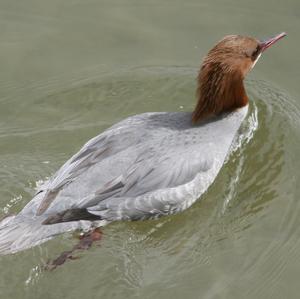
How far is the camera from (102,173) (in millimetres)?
5711

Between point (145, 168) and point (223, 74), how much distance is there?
1177 mm

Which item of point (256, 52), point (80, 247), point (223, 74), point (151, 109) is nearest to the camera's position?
point (80, 247)

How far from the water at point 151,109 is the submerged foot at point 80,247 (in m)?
0.06

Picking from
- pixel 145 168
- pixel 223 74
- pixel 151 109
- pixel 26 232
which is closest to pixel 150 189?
pixel 145 168

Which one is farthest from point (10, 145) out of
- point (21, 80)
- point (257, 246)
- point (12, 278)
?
point (257, 246)

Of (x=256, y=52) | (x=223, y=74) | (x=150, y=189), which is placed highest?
(x=256, y=52)

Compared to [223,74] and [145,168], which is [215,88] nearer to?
[223,74]

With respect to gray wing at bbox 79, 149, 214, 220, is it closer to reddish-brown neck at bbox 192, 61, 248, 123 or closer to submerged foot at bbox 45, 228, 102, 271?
submerged foot at bbox 45, 228, 102, 271

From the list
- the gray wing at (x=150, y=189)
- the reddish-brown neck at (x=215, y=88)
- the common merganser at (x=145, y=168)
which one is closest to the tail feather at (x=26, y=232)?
the common merganser at (x=145, y=168)

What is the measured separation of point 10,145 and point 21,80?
1045mm

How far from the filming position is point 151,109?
7203 mm

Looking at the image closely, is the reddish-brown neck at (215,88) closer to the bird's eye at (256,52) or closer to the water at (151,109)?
the bird's eye at (256,52)

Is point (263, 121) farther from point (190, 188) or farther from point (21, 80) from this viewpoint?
point (21, 80)

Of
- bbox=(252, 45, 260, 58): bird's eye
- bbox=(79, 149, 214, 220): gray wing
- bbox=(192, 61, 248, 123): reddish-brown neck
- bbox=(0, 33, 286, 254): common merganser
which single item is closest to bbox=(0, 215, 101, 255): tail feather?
bbox=(0, 33, 286, 254): common merganser
